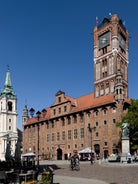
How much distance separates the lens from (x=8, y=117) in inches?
4643

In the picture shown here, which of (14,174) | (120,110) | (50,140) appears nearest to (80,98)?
(50,140)

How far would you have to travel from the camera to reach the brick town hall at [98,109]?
57.0m

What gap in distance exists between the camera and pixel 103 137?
57562 mm

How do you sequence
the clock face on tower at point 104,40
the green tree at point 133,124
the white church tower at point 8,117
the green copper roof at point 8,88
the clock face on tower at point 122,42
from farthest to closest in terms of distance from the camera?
the green copper roof at point 8,88, the white church tower at point 8,117, the clock face on tower at point 122,42, the clock face on tower at point 104,40, the green tree at point 133,124

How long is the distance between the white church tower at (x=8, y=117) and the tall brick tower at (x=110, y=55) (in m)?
57.6

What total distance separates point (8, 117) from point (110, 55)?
209 feet

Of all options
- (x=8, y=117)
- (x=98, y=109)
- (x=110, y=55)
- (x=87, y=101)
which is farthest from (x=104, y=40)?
(x=8, y=117)

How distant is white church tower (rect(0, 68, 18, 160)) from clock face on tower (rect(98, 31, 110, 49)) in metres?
59.1

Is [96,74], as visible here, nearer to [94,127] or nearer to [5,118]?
[94,127]

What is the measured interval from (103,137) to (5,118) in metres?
66.5

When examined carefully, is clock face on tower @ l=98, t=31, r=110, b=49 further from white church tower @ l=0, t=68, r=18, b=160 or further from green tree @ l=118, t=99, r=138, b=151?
white church tower @ l=0, t=68, r=18, b=160

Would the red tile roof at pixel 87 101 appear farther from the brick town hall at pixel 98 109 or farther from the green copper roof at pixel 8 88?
the green copper roof at pixel 8 88

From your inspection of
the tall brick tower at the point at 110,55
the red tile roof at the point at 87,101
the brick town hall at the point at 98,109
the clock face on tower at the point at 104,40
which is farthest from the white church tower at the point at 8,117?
the clock face on tower at the point at 104,40

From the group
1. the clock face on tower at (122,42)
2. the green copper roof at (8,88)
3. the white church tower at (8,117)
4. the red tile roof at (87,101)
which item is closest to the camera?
the red tile roof at (87,101)
